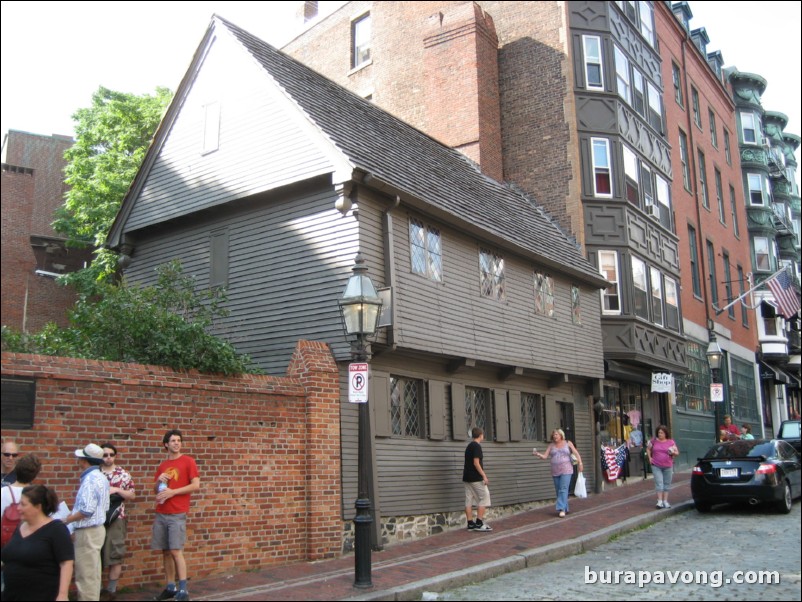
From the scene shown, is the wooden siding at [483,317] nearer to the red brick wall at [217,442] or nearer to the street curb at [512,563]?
the red brick wall at [217,442]

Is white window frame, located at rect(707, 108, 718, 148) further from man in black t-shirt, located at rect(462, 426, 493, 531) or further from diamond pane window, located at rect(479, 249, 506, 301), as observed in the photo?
man in black t-shirt, located at rect(462, 426, 493, 531)

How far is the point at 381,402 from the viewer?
12625 mm

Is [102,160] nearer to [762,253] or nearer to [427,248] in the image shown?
[427,248]

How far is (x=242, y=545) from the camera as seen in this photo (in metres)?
10.3

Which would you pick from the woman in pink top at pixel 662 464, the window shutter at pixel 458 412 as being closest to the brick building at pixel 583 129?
the woman in pink top at pixel 662 464

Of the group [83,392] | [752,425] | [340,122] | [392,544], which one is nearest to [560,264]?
[340,122]

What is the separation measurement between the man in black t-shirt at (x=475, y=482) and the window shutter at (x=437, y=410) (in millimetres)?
583

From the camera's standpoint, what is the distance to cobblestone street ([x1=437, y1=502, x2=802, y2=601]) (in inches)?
343

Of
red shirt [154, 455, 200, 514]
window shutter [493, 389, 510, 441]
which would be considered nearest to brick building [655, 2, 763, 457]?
window shutter [493, 389, 510, 441]

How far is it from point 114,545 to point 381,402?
5.11 m

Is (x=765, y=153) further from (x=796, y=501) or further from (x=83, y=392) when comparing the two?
(x=83, y=392)

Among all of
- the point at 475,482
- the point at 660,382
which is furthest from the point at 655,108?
the point at 475,482

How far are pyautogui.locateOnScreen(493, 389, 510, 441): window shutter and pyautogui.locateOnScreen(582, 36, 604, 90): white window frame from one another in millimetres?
9998

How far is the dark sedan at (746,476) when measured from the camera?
1443cm
